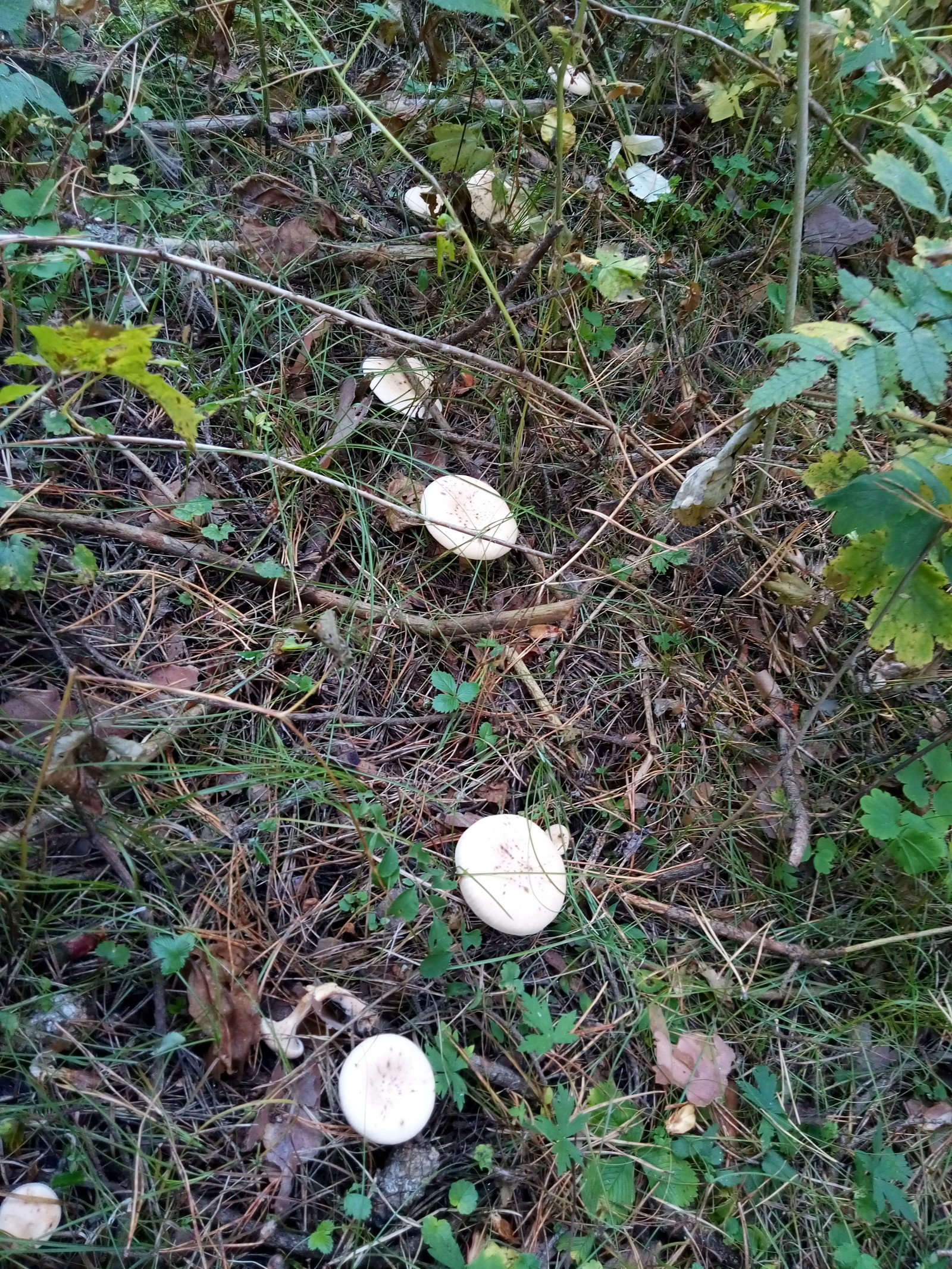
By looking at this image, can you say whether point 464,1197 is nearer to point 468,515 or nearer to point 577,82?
point 468,515

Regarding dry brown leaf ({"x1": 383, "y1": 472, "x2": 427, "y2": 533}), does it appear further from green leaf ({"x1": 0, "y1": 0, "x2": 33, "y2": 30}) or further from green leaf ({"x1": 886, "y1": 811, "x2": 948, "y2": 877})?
green leaf ({"x1": 886, "y1": 811, "x2": 948, "y2": 877})

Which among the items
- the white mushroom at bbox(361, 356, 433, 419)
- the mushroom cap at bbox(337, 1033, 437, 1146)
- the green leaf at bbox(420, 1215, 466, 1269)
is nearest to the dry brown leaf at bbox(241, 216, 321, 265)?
the white mushroom at bbox(361, 356, 433, 419)

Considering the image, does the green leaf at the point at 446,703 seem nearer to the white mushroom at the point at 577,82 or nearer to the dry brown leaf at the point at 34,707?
the dry brown leaf at the point at 34,707

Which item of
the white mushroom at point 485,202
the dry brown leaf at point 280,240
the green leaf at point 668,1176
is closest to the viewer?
the green leaf at point 668,1176

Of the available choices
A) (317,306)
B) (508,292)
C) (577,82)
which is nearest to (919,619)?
(508,292)

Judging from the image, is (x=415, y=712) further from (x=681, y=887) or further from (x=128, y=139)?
(x=128, y=139)

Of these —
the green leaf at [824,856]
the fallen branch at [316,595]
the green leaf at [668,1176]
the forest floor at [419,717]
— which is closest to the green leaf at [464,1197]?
the forest floor at [419,717]

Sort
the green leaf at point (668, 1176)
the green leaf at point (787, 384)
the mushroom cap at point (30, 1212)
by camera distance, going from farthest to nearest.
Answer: the green leaf at point (668, 1176) → the green leaf at point (787, 384) → the mushroom cap at point (30, 1212)
